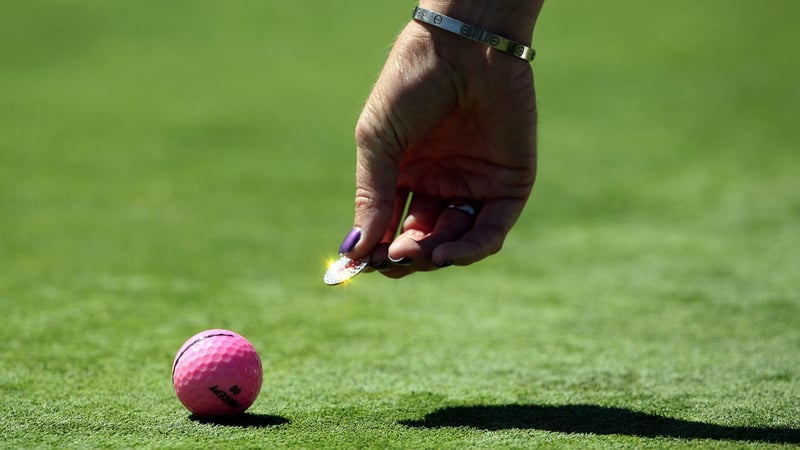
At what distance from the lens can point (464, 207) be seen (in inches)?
149

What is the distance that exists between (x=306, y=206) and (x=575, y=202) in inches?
108

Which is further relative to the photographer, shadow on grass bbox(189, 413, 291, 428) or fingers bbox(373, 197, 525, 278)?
shadow on grass bbox(189, 413, 291, 428)

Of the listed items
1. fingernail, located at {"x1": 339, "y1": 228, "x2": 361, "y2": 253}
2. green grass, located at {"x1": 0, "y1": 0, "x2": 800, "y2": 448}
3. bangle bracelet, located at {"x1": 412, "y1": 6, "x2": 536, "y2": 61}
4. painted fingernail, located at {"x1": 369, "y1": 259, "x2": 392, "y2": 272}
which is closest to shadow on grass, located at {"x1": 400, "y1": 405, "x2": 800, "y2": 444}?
green grass, located at {"x1": 0, "y1": 0, "x2": 800, "y2": 448}

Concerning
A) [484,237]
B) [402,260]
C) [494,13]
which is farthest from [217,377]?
[494,13]

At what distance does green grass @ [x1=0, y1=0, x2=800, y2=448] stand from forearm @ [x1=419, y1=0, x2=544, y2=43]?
1529 mm

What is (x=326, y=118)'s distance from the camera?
40.5 ft

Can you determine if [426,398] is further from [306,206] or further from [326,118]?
[326,118]

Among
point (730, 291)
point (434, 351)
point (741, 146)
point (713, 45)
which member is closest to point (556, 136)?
point (741, 146)

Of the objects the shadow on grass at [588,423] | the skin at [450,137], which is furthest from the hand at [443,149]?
the shadow on grass at [588,423]

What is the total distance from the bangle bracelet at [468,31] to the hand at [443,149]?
2 centimetres

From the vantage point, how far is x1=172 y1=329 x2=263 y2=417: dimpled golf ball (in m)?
3.64

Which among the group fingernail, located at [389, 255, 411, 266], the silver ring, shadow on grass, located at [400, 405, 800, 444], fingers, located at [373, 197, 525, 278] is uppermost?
the silver ring

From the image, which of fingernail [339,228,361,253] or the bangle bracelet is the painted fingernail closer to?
fingernail [339,228,361,253]

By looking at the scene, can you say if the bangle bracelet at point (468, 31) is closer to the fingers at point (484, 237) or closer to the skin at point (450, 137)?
the skin at point (450, 137)
